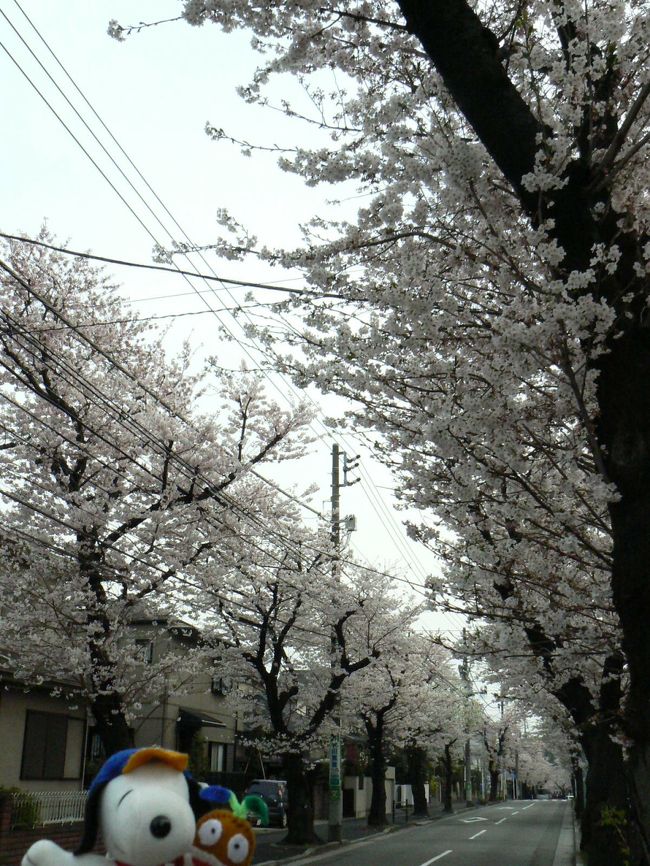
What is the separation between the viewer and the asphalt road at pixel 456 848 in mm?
20469

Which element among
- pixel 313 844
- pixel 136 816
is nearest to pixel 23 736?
pixel 313 844

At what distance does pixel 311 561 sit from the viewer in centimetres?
2311

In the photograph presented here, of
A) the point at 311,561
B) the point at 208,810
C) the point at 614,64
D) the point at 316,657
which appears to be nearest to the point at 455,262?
the point at 614,64

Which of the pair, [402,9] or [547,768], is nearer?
[402,9]

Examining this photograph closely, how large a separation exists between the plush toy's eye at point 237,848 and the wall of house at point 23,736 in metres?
16.2

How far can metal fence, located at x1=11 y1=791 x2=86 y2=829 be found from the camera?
15812 mm

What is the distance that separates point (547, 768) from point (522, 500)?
11202cm

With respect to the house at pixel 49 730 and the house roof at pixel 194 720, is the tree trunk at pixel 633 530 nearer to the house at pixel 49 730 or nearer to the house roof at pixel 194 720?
the house at pixel 49 730

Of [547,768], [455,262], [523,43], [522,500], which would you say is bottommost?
[547,768]

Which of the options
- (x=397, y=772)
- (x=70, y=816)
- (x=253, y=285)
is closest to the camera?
(x=253, y=285)

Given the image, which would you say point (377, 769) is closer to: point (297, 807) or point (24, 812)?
point (297, 807)

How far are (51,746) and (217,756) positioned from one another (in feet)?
50.5

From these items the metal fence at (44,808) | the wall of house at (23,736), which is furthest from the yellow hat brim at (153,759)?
the wall of house at (23,736)

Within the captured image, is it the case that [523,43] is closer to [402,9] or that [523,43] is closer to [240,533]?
[402,9]
